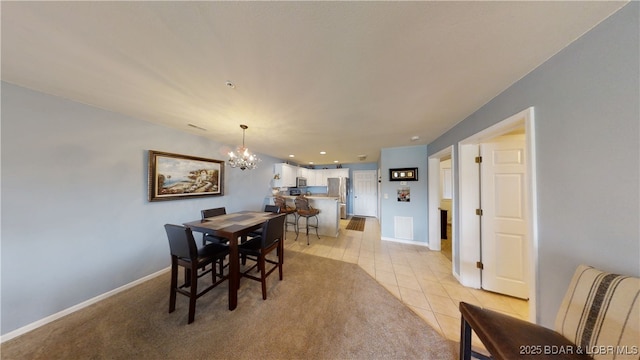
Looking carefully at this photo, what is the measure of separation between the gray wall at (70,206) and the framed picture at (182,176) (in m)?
0.12

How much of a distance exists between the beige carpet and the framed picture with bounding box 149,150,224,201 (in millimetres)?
1391

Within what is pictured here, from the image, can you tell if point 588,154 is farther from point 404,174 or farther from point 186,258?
point 186,258

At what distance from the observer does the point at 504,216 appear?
206cm

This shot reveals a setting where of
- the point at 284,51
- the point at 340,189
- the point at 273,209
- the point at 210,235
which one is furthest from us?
the point at 340,189

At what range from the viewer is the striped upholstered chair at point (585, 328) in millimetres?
707

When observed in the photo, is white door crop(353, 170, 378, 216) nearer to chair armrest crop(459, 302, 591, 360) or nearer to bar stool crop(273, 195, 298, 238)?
bar stool crop(273, 195, 298, 238)

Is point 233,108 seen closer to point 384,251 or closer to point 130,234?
point 130,234

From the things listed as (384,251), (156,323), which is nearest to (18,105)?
(156,323)

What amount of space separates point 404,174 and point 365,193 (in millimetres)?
2687

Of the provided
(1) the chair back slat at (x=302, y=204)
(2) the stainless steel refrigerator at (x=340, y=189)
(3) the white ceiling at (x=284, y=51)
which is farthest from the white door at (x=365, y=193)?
(3) the white ceiling at (x=284, y=51)

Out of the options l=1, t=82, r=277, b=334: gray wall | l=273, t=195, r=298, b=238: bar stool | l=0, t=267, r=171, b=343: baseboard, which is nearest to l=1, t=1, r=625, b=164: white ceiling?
l=1, t=82, r=277, b=334: gray wall

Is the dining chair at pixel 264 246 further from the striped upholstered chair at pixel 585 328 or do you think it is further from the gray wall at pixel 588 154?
the gray wall at pixel 588 154

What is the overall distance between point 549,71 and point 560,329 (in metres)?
1.66

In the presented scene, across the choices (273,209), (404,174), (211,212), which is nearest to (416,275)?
(404,174)
